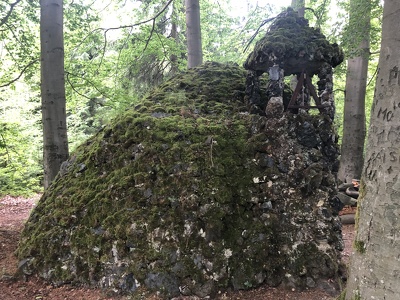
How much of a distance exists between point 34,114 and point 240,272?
535 inches

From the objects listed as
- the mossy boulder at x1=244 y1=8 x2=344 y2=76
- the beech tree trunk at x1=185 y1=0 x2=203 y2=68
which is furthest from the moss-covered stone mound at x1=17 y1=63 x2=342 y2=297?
the beech tree trunk at x1=185 y1=0 x2=203 y2=68

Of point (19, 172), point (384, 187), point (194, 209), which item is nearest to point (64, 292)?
point (194, 209)

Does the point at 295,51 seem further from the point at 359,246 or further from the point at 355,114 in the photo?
the point at 355,114

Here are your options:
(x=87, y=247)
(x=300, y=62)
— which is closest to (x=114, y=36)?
(x=300, y=62)

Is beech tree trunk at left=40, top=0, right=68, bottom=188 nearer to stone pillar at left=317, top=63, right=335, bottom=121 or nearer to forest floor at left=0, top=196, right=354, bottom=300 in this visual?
forest floor at left=0, top=196, right=354, bottom=300

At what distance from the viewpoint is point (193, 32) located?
333 inches

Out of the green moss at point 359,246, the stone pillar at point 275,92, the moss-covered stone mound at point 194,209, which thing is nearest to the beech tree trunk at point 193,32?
the moss-covered stone mound at point 194,209

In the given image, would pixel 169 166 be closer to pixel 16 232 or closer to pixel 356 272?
pixel 356 272

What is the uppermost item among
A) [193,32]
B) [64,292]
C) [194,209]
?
[193,32]

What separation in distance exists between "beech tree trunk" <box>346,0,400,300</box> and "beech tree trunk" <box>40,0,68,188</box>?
507 cm

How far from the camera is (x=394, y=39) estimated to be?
80.9 inches

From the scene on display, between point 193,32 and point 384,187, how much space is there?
7413 mm

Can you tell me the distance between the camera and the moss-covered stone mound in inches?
156

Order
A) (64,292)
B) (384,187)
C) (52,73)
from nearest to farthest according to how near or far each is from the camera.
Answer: (384,187)
(64,292)
(52,73)
